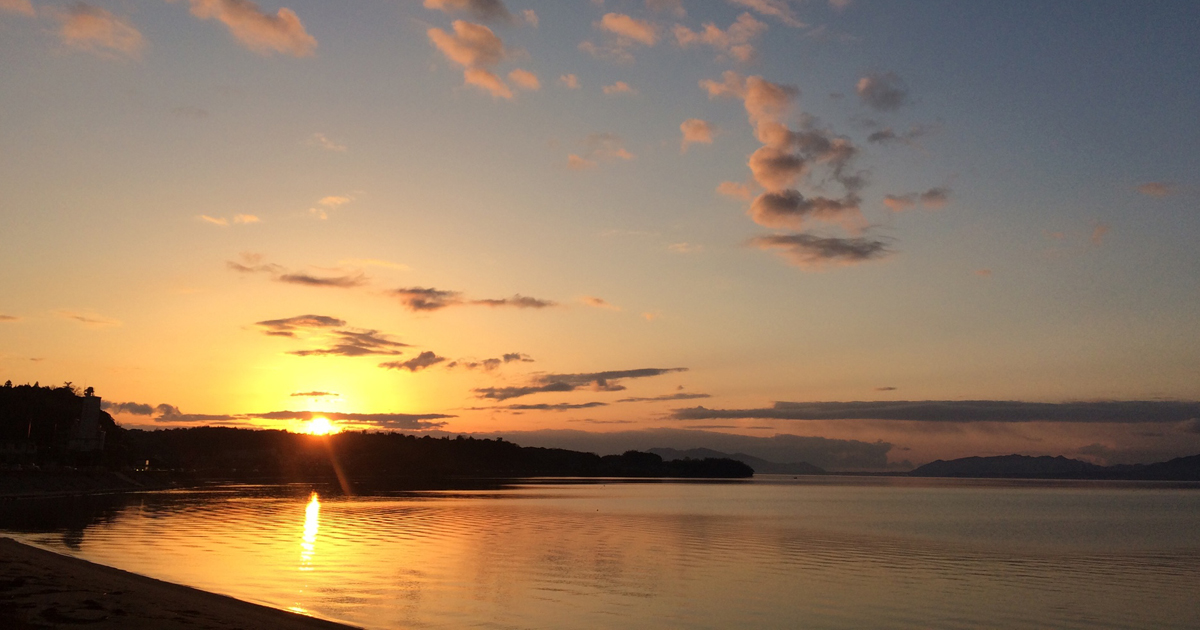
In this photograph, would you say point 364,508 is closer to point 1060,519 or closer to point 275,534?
point 275,534

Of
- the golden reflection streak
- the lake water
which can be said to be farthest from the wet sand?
the golden reflection streak

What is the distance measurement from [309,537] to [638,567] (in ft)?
80.5

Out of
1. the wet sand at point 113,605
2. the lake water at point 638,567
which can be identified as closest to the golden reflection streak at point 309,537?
the lake water at point 638,567

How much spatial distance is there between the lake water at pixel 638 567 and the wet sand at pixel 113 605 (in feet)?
9.17

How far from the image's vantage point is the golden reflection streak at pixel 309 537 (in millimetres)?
42931

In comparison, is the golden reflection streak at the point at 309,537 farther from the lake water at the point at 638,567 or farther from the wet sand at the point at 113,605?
the wet sand at the point at 113,605

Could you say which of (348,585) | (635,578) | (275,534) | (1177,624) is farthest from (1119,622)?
(275,534)

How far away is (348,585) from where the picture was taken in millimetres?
35469

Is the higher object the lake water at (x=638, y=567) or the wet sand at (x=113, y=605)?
the wet sand at (x=113, y=605)

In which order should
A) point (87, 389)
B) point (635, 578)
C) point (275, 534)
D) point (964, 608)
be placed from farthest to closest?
point (87, 389) → point (275, 534) → point (635, 578) → point (964, 608)

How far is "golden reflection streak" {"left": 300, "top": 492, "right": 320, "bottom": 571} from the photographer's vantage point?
42.9 m

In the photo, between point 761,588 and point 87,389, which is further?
point 87,389

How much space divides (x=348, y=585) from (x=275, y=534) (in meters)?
25.0

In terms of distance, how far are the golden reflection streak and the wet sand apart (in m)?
10.7
